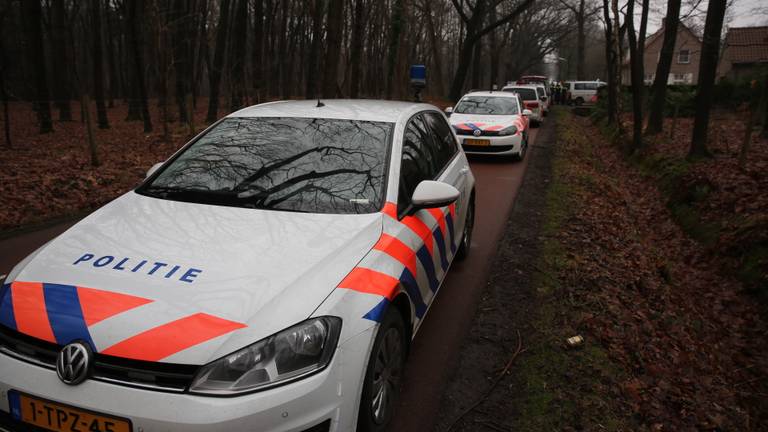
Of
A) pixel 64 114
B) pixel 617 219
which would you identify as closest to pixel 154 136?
pixel 64 114

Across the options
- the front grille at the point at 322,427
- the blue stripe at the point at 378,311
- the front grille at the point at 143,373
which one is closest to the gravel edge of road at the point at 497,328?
the blue stripe at the point at 378,311

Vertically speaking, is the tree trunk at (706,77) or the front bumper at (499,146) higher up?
the tree trunk at (706,77)

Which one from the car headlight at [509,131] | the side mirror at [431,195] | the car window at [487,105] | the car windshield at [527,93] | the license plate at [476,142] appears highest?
the car windshield at [527,93]

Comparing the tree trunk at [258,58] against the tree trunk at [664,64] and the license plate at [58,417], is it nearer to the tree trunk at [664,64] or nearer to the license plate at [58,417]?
the tree trunk at [664,64]

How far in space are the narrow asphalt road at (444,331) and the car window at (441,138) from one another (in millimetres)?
1199

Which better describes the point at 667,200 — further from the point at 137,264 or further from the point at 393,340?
the point at 137,264

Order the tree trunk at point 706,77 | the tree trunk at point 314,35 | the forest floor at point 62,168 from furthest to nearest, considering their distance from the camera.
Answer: the tree trunk at point 314,35 < the tree trunk at point 706,77 < the forest floor at point 62,168

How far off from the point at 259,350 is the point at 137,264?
0.80 meters

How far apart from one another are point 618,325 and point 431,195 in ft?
7.22

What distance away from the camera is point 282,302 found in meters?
2.31

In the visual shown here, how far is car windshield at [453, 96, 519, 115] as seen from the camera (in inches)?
543

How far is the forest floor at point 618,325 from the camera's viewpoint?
338 cm

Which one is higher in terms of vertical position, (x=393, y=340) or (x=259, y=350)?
(x=259, y=350)

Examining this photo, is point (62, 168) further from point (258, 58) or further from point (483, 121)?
point (258, 58)
